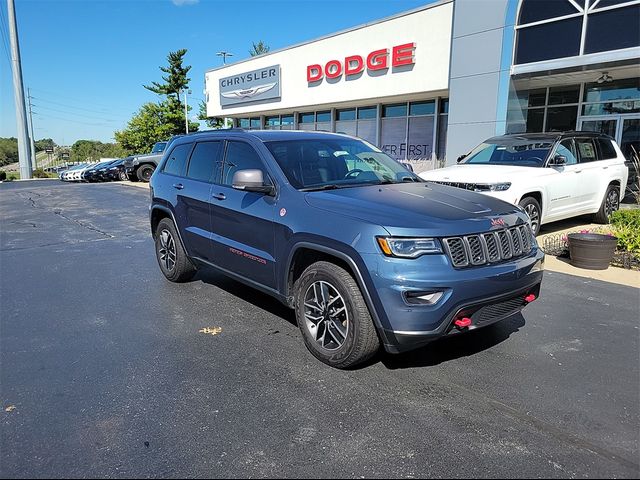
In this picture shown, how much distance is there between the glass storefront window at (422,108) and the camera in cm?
1741

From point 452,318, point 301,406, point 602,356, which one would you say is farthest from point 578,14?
point 301,406

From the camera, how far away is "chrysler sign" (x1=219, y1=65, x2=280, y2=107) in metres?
22.1

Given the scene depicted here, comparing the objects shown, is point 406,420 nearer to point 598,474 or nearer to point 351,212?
point 598,474

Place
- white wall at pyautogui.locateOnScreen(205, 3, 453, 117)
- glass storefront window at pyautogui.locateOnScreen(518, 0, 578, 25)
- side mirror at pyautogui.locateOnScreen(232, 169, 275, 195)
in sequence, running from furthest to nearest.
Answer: white wall at pyautogui.locateOnScreen(205, 3, 453, 117) → glass storefront window at pyautogui.locateOnScreen(518, 0, 578, 25) → side mirror at pyautogui.locateOnScreen(232, 169, 275, 195)

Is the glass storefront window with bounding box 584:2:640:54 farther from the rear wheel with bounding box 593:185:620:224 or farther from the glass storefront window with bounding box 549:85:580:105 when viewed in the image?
the rear wheel with bounding box 593:185:620:224

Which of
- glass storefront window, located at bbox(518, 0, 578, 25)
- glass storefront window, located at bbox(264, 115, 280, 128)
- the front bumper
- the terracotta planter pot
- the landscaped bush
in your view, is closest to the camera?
the front bumper

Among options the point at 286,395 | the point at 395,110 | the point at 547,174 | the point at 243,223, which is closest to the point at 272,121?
the point at 395,110

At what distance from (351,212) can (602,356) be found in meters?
2.43

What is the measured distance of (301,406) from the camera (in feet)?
9.96

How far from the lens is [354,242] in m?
3.20

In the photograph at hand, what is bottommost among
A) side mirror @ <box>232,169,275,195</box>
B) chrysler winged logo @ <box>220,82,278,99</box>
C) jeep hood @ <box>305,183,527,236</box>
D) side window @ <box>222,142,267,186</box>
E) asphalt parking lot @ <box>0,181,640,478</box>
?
asphalt parking lot @ <box>0,181,640,478</box>

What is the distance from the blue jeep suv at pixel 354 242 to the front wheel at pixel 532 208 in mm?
3504

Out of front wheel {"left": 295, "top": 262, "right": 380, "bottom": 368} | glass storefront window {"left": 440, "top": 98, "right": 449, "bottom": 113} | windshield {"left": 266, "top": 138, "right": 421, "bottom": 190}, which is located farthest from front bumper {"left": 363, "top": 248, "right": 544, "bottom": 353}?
glass storefront window {"left": 440, "top": 98, "right": 449, "bottom": 113}

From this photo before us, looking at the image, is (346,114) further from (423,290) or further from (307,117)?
(423,290)
